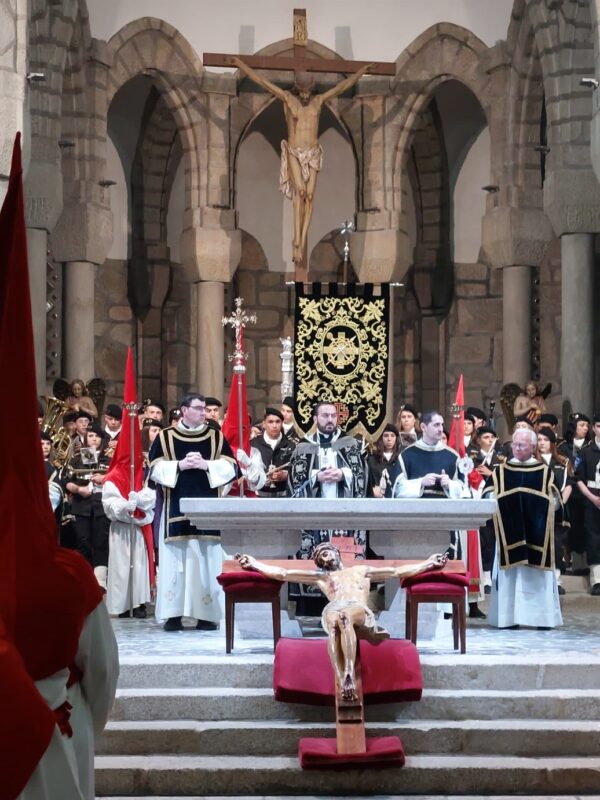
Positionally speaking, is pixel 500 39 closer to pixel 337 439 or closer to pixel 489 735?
pixel 337 439

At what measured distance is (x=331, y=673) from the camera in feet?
25.2

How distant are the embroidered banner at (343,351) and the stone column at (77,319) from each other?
16.5 ft

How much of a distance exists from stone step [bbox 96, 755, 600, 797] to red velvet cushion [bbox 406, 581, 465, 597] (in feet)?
4.39

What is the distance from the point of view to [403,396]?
20.0m

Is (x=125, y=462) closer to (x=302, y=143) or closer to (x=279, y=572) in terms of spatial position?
(x=279, y=572)

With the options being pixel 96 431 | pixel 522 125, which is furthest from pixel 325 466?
pixel 522 125

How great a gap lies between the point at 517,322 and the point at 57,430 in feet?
21.1

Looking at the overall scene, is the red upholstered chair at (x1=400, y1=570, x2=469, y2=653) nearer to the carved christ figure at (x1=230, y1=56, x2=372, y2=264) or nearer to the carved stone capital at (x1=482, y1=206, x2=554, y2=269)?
the carved christ figure at (x1=230, y1=56, x2=372, y2=264)

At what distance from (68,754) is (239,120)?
14999 millimetres

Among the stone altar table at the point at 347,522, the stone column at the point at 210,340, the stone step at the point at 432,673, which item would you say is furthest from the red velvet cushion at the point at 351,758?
the stone column at the point at 210,340

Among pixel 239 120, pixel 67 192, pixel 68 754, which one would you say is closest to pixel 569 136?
pixel 239 120

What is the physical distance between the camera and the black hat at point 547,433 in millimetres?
12409

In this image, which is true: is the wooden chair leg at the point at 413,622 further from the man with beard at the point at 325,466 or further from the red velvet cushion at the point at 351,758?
the red velvet cushion at the point at 351,758

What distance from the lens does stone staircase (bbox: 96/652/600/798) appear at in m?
7.19
